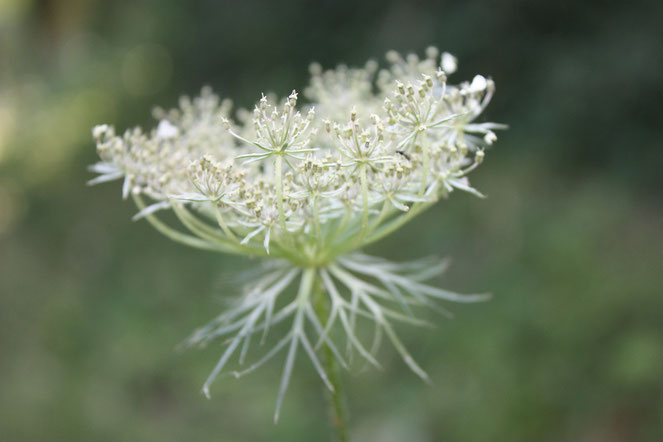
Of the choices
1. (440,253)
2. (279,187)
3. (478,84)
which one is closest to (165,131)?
(279,187)

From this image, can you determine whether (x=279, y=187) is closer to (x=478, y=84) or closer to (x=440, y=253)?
(x=478, y=84)

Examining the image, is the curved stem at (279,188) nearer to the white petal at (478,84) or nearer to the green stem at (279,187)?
the green stem at (279,187)

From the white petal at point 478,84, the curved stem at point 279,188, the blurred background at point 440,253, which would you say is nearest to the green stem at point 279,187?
the curved stem at point 279,188

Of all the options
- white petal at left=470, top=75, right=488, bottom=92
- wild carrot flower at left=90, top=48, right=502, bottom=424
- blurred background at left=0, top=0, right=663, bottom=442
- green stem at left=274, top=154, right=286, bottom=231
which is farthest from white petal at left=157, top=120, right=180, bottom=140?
blurred background at left=0, top=0, right=663, bottom=442

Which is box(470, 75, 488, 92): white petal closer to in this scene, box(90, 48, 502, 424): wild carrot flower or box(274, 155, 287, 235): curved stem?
box(90, 48, 502, 424): wild carrot flower

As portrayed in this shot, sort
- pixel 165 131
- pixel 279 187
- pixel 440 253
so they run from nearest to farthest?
pixel 279 187, pixel 165 131, pixel 440 253

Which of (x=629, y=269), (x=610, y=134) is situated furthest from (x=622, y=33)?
(x=629, y=269)

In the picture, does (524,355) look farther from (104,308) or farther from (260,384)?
(104,308)

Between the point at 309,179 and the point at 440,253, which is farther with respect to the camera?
the point at 440,253
